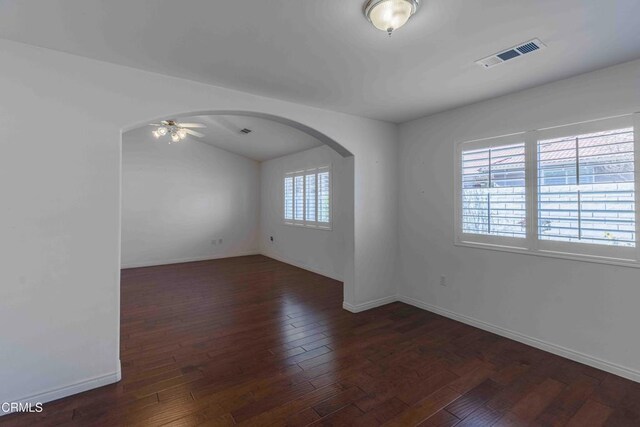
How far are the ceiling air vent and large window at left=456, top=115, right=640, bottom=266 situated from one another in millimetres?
975

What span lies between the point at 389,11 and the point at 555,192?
239 centimetres

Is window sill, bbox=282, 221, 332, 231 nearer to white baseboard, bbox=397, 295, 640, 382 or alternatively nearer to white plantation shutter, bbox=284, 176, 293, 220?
white plantation shutter, bbox=284, 176, 293, 220

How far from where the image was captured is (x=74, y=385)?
2254 mm

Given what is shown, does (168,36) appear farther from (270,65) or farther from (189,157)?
(189,157)

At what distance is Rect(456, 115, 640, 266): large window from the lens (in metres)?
2.49

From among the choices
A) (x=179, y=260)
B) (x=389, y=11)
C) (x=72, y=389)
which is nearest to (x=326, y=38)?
(x=389, y=11)

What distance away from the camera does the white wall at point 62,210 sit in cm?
209

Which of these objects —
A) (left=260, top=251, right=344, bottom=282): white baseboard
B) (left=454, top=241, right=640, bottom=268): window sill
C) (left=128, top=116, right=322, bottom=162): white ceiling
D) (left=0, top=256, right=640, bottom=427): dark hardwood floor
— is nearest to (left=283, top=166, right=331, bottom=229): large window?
(left=128, top=116, right=322, bottom=162): white ceiling

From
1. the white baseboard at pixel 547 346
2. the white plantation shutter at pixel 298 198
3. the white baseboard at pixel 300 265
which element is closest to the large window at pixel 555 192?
the white baseboard at pixel 547 346

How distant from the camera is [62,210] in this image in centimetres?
224

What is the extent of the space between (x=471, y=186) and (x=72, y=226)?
3.90 meters

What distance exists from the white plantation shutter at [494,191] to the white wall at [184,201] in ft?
19.9

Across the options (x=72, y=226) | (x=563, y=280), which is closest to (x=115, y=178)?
(x=72, y=226)

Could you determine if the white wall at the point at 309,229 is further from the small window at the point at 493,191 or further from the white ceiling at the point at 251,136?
the small window at the point at 493,191
